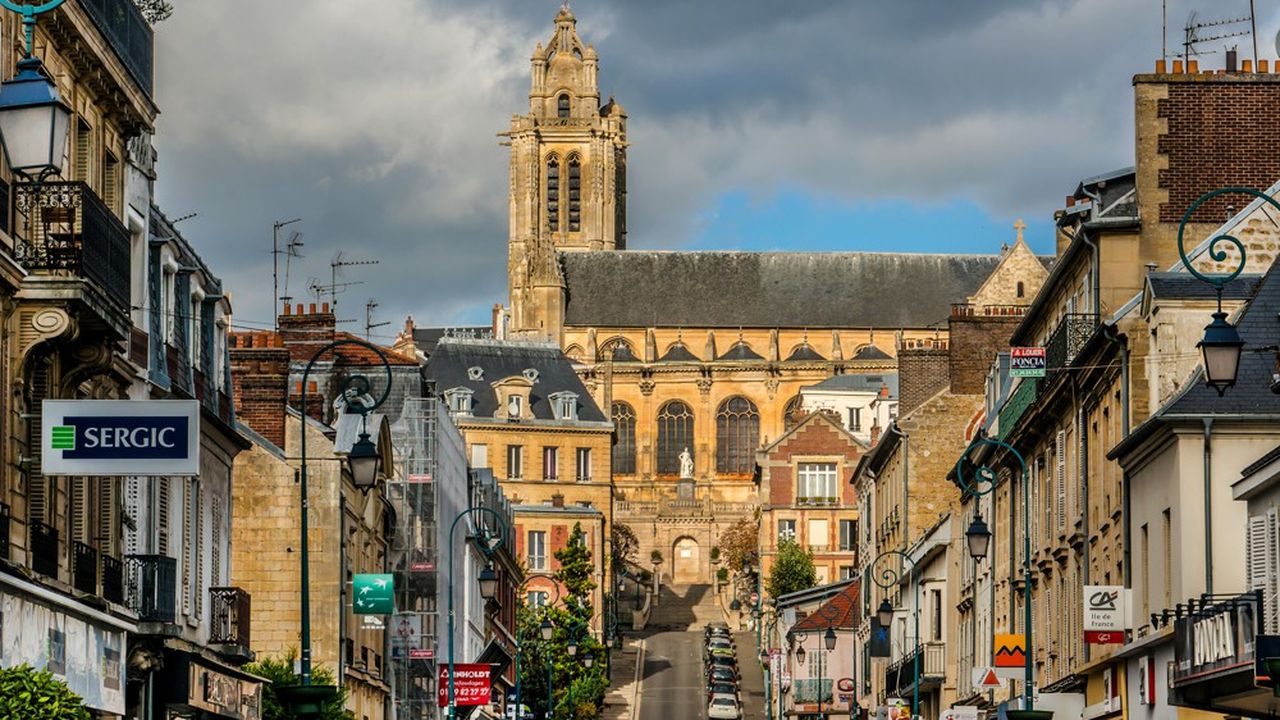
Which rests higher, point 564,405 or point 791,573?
point 564,405

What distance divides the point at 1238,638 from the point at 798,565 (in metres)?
91.7

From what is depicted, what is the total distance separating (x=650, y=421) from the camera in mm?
162250

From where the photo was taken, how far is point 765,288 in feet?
559

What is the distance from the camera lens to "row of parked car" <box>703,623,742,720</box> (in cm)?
9356

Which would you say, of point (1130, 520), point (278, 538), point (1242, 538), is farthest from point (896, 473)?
point (1242, 538)

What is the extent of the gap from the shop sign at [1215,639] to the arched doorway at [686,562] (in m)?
121

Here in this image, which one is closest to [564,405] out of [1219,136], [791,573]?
[791,573]

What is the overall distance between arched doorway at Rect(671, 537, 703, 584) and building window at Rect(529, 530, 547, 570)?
103 feet

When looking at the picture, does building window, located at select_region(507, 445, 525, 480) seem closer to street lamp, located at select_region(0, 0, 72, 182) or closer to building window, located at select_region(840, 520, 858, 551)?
building window, located at select_region(840, 520, 858, 551)

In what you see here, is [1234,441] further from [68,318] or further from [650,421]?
[650,421]

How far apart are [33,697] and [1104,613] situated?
20728mm

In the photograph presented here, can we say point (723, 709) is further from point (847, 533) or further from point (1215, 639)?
point (1215, 639)

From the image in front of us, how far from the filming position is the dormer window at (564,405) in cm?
12388

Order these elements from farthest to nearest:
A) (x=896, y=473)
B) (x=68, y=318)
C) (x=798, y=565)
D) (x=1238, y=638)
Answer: (x=798, y=565), (x=896, y=473), (x=1238, y=638), (x=68, y=318)
